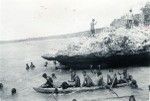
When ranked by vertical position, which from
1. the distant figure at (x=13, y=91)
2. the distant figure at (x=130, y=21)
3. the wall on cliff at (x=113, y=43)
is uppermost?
the distant figure at (x=130, y=21)

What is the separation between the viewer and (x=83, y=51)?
3684cm

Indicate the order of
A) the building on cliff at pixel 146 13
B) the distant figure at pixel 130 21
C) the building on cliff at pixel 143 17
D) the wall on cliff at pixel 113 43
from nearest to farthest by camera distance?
the wall on cliff at pixel 113 43, the distant figure at pixel 130 21, the building on cliff at pixel 143 17, the building on cliff at pixel 146 13

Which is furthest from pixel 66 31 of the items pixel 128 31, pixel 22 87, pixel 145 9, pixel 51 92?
pixel 51 92

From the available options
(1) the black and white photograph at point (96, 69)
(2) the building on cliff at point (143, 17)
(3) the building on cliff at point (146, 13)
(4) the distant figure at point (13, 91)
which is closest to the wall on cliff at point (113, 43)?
(1) the black and white photograph at point (96, 69)

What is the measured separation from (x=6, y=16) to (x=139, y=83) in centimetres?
3787

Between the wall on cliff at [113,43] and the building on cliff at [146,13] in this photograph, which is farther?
the building on cliff at [146,13]

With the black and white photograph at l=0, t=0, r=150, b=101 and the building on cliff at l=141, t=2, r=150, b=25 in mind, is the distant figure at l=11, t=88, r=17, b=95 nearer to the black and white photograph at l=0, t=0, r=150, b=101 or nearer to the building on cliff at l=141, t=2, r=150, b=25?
the black and white photograph at l=0, t=0, r=150, b=101

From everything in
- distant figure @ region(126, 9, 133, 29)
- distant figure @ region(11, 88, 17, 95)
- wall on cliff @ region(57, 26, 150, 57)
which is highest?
distant figure @ region(126, 9, 133, 29)

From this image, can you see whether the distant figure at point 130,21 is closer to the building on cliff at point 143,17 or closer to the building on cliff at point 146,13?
the building on cliff at point 143,17

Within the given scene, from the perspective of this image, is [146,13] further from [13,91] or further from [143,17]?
[13,91]

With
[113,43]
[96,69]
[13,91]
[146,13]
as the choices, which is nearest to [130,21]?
[146,13]

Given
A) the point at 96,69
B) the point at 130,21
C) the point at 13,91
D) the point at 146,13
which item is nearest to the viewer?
the point at 13,91

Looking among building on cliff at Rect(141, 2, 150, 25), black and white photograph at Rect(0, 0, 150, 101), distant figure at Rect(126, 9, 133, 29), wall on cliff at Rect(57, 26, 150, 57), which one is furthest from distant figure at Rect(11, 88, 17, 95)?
building on cliff at Rect(141, 2, 150, 25)

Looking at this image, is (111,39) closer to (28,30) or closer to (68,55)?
(68,55)
